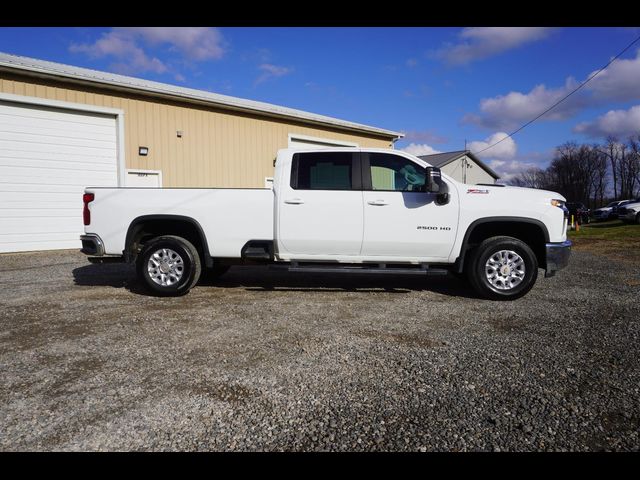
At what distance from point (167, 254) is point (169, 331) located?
1754mm

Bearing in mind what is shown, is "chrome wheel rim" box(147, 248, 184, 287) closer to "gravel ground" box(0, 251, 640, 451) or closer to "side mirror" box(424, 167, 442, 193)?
"gravel ground" box(0, 251, 640, 451)

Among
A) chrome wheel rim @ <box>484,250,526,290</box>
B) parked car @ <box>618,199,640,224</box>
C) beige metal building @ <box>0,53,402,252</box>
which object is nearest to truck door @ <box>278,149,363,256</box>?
chrome wheel rim @ <box>484,250,526,290</box>

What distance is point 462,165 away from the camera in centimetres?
4991

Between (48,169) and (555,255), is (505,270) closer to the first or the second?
(555,255)

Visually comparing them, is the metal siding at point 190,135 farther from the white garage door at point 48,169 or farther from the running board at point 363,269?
the running board at point 363,269

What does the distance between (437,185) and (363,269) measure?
4.86 feet

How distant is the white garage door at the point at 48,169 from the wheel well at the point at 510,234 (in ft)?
32.3

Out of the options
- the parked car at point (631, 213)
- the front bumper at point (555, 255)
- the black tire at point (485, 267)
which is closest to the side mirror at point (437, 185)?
the black tire at point (485, 267)

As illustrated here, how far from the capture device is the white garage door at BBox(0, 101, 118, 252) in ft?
33.0

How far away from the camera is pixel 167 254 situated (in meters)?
5.74

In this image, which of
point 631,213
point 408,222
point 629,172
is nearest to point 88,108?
point 408,222

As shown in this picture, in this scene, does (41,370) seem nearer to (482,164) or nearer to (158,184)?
(158,184)

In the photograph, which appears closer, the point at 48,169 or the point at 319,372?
the point at 319,372

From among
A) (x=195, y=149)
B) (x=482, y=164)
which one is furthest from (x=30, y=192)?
(x=482, y=164)
